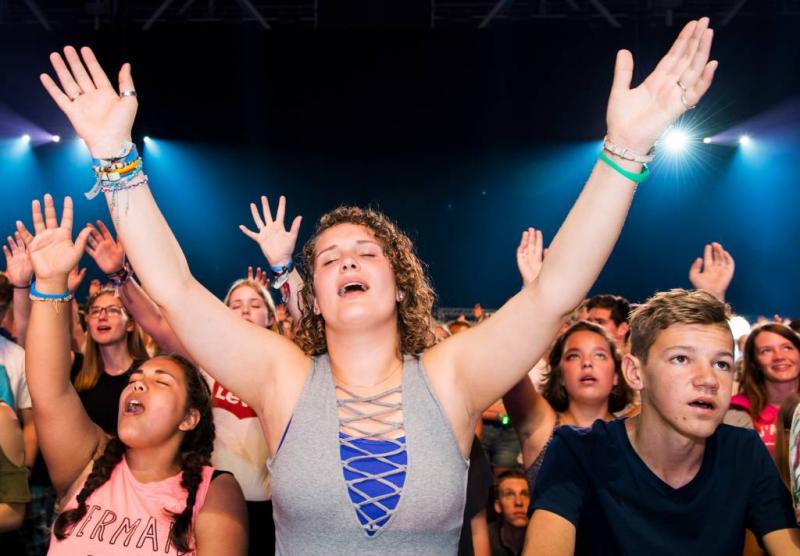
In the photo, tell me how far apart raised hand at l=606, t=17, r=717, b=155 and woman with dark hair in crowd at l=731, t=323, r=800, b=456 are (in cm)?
241

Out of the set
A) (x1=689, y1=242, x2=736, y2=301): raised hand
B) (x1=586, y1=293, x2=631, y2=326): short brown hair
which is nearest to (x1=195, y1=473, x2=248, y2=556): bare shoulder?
(x1=689, y1=242, x2=736, y2=301): raised hand

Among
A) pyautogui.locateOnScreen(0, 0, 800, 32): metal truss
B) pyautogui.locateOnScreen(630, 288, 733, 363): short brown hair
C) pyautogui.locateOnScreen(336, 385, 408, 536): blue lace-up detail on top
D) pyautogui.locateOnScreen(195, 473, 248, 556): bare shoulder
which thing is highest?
pyautogui.locateOnScreen(0, 0, 800, 32): metal truss

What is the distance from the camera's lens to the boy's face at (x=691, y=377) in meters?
1.83

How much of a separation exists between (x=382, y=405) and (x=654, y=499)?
661 mm

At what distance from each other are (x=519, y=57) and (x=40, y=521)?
746cm

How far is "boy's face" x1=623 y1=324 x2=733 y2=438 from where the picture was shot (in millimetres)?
1828

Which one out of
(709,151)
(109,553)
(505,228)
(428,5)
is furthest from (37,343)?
(709,151)

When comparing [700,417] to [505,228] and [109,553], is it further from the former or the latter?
[505,228]

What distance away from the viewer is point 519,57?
935cm

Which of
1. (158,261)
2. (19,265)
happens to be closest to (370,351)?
(158,261)

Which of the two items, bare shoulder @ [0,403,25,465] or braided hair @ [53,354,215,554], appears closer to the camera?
braided hair @ [53,354,215,554]

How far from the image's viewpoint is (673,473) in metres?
1.88

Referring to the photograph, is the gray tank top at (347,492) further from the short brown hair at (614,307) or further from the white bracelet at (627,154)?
the short brown hair at (614,307)

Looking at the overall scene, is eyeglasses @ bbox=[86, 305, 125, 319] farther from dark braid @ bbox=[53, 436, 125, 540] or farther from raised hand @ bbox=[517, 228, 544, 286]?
raised hand @ bbox=[517, 228, 544, 286]
